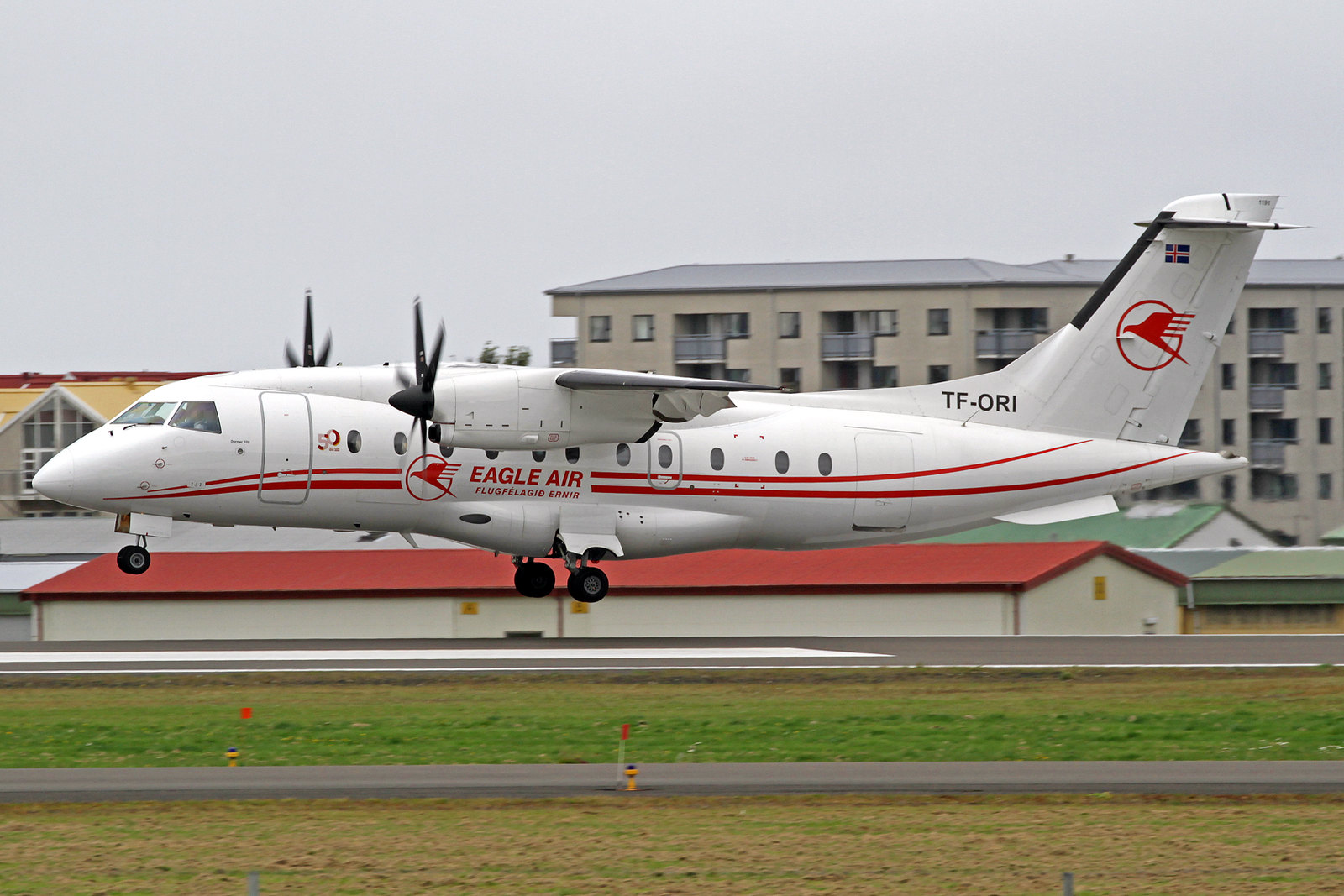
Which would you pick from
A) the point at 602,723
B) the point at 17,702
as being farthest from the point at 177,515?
the point at 602,723

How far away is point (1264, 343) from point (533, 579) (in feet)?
189

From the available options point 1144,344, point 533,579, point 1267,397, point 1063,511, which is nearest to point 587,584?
point 533,579

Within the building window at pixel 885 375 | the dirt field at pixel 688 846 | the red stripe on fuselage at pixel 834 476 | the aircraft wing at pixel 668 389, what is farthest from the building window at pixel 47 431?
the dirt field at pixel 688 846

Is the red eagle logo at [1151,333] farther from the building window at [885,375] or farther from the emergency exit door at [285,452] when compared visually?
the building window at [885,375]

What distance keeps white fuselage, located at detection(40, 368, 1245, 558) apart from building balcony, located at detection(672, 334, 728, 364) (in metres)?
44.6

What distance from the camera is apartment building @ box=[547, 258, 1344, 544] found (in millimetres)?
72688

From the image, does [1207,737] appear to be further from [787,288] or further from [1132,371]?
[787,288]

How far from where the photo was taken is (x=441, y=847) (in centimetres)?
1387

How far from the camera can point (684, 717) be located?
76.2ft

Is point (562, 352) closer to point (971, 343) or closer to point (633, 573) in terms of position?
point (971, 343)

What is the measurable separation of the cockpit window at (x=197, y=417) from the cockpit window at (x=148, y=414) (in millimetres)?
145

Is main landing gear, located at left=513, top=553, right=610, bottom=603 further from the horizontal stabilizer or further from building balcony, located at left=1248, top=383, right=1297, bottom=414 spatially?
building balcony, located at left=1248, top=383, right=1297, bottom=414

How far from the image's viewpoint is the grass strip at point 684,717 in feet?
65.9

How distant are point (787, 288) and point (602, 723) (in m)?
52.8
